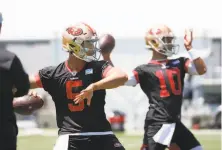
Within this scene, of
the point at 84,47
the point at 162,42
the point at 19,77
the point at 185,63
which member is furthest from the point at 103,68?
the point at 162,42

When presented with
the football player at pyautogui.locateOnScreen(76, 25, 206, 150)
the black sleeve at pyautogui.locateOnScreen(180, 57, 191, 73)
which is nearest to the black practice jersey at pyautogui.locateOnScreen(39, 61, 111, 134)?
the football player at pyautogui.locateOnScreen(76, 25, 206, 150)

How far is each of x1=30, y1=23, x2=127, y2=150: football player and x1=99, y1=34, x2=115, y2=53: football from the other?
105 centimetres

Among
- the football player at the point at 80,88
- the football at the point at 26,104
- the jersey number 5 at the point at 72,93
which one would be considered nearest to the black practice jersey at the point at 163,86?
the football player at the point at 80,88

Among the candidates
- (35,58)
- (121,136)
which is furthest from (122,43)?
(121,136)

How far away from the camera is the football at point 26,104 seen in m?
6.03

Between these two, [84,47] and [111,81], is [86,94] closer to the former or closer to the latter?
[111,81]

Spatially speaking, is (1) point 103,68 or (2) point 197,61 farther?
(2) point 197,61

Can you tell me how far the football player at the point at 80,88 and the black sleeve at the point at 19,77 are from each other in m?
0.91

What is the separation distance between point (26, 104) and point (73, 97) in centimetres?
40

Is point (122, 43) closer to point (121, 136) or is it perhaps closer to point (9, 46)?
point (9, 46)

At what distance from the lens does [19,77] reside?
506 centimetres

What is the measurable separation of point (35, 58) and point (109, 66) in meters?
18.1

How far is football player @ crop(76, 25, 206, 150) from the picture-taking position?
286 inches

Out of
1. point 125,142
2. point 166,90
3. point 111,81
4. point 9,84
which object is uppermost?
point 9,84
